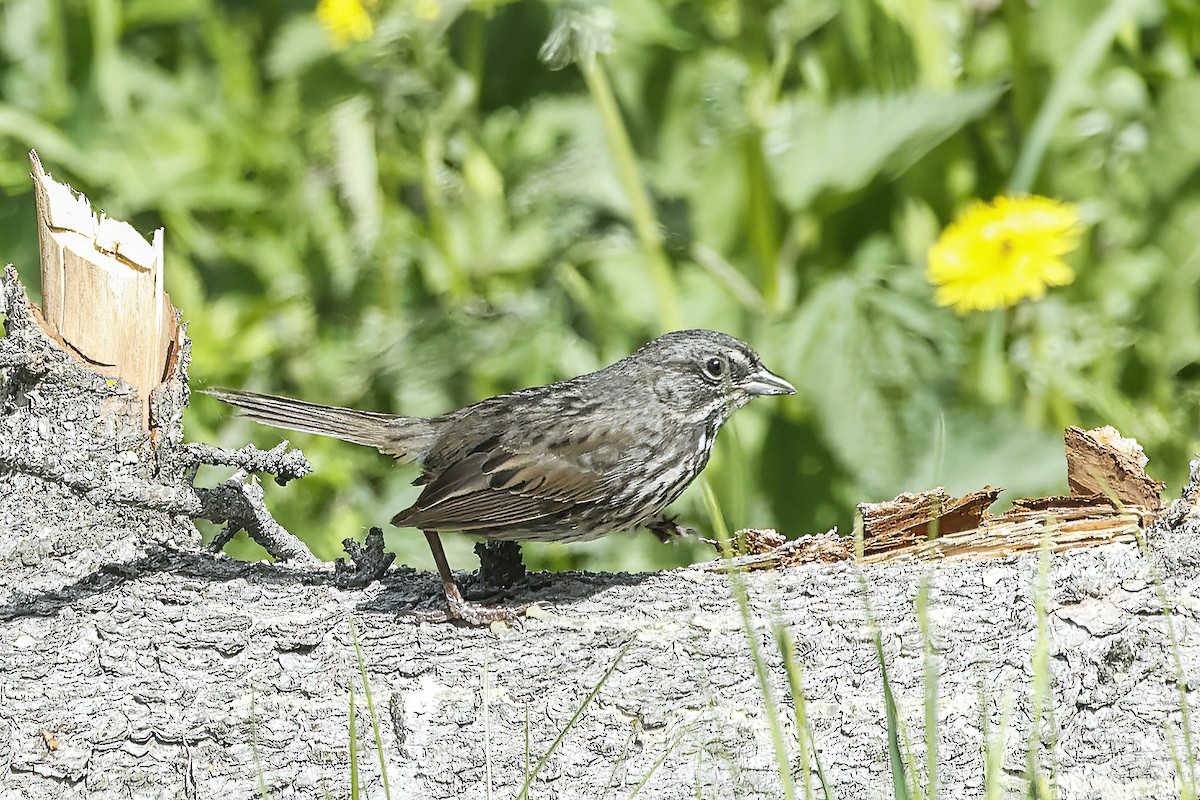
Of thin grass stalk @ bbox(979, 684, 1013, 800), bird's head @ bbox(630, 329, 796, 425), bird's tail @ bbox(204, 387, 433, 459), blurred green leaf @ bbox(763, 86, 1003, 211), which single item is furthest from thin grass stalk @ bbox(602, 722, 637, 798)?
blurred green leaf @ bbox(763, 86, 1003, 211)

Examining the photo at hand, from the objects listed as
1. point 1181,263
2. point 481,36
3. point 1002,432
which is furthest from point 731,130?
point 1181,263

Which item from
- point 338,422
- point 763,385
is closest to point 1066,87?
point 763,385

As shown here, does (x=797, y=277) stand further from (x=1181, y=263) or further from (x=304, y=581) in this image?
(x=304, y=581)

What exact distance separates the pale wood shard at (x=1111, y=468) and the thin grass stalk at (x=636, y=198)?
2232 millimetres

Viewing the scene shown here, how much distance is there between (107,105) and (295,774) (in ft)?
15.3

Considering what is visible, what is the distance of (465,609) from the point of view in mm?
2926

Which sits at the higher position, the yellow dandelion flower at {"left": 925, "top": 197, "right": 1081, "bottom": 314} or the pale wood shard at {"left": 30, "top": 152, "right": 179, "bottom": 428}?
the yellow dandelion flower at {"left": 925, "top": 197, "right": 1081, "bottom": 314}

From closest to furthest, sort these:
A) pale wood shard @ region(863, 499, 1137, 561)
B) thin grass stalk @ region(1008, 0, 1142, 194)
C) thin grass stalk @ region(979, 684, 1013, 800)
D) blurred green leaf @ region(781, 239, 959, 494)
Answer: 1. thin grass stalk @ region(979, 684, 1013, 800)
2. pale wood shard @ region(863, 499, 1137, 561)
3. blurred green leaf @ region(781, 239, 959, 494)
4. thin grass stalk @ region(1008, 0, 1142, 194)

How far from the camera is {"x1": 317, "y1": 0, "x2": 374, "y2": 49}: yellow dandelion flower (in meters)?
5.86

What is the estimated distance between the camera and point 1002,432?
4.82m

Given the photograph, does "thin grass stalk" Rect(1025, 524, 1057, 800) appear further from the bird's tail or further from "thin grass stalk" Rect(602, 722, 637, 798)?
the bird's tail

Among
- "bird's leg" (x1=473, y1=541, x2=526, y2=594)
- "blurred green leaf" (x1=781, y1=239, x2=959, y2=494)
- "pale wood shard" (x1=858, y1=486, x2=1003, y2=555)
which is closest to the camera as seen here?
"pale wood shard" (x1=858, y1=486, x2=1003, y2=555)

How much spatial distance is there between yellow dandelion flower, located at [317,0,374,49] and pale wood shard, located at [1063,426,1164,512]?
390 cm

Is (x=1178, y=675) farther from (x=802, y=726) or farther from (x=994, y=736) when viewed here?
A: (x=802, y=726)
